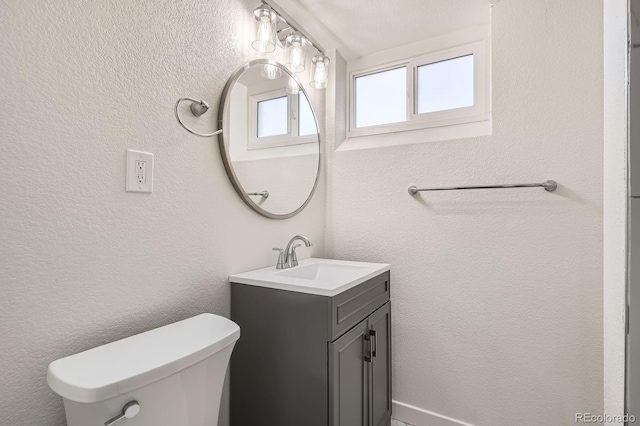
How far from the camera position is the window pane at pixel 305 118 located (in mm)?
1784

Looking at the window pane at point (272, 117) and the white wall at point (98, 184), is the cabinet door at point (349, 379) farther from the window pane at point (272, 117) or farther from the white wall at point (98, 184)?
the window pane at point (272, 117)

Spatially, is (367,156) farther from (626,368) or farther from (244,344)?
(626,368)

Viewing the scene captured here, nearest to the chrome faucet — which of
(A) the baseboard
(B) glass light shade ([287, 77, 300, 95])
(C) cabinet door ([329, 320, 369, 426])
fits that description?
(C) cabinet door ([329, 320, 369, 426])

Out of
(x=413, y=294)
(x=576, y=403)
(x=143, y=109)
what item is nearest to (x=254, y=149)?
(x=143, y=109)

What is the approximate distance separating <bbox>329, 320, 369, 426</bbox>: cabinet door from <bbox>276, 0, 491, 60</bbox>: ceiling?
1572 millimetres

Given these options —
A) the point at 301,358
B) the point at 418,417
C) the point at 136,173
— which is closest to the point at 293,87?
the point at 136,173

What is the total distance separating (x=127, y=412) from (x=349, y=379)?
798mm

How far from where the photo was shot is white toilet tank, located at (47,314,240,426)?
68cm

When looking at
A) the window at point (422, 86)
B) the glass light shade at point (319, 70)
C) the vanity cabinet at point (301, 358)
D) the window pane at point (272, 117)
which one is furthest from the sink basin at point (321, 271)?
the glass light shade at point (319, 70)

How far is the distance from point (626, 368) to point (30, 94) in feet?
4.42

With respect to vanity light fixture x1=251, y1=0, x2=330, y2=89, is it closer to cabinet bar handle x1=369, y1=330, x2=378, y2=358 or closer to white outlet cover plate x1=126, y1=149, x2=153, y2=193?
white outlet cover plate x1=126, y1=149, x2=153, y2=193

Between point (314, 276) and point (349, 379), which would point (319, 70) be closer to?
point (314, 276)

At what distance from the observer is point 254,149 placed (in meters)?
1.45

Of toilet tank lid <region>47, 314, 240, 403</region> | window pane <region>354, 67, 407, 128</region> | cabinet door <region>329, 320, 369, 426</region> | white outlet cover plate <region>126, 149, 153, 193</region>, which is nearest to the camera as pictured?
toilet tank lid <region>47, 314, 240, 403</region>
